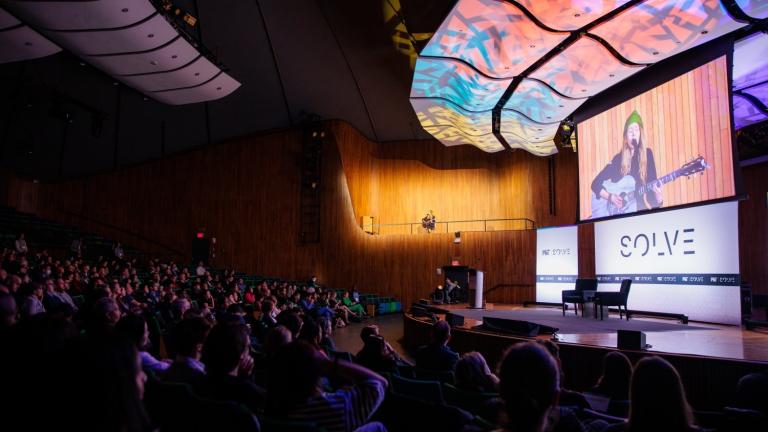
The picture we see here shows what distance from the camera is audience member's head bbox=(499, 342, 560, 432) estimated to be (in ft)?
4.65

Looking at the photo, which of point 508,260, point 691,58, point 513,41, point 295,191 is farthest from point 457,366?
point 295,191

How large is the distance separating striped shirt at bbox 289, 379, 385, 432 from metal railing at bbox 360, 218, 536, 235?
46.6 ft

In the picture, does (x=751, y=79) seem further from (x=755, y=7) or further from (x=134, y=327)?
(x=134, y=327)

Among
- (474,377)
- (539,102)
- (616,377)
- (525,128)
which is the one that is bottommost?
(616,377)

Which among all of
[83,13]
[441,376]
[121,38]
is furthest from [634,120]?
[83,13]

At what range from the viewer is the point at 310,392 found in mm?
1798

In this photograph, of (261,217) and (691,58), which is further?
(261,217)

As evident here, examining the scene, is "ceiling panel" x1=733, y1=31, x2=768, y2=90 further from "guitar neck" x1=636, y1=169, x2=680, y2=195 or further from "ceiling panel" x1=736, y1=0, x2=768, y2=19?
"guitar neck" x1=636, y1=169, x2=680, y2=195

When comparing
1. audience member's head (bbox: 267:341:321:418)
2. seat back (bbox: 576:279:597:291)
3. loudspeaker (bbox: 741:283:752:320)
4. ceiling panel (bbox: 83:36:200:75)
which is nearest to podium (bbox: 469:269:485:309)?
seat back (bbox: 576:279:597:291)

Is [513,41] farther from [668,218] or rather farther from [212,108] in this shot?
[212,108]

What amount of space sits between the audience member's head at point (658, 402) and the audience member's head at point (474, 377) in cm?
136

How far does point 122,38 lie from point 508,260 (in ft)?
36.0

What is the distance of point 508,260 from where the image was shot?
14750 millimetres

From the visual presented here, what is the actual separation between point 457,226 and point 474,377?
14266 mm
